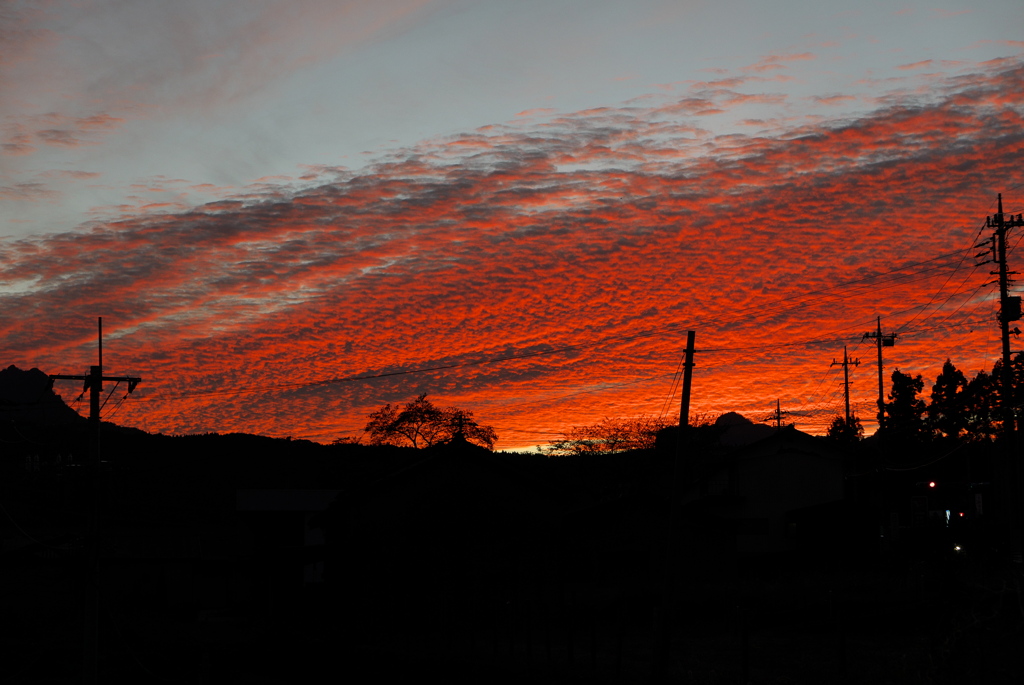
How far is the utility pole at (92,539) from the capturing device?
2336 centimetres

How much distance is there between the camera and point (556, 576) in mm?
35312

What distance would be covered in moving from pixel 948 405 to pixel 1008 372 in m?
55.8

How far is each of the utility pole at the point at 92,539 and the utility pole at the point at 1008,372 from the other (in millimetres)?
30950

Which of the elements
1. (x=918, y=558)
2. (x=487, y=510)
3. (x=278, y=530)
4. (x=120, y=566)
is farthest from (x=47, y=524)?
(x=918, y=558)

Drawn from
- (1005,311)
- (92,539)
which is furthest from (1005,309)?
(92,539)

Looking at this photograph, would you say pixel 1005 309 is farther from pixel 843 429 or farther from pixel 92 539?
pixel 843 429

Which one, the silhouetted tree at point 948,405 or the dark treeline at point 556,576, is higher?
the silhouetted tree at point 948,405

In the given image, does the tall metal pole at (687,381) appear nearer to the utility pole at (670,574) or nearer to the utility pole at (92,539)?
the utility pole at (670,574)

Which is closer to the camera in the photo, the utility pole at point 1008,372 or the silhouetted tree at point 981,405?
the utility pole at point 1008,372

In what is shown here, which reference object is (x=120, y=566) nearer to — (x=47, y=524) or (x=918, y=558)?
(x=47, y=524)

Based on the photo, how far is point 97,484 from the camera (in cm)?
2519

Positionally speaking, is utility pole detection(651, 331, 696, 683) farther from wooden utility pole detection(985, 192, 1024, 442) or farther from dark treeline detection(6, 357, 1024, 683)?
wooden utility pole detection(985, 192, 1024, 442)

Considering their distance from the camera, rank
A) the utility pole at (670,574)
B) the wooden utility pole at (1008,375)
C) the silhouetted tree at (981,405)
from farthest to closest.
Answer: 1. the silhouetted tree at (981,405)
2. the wooden utility pole at (1008,375)
3. the utility pole at (670,574)

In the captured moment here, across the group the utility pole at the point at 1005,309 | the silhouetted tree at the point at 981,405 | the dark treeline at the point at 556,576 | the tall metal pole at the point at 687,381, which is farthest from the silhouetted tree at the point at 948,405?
the tall metal pole at the point at 687,381
